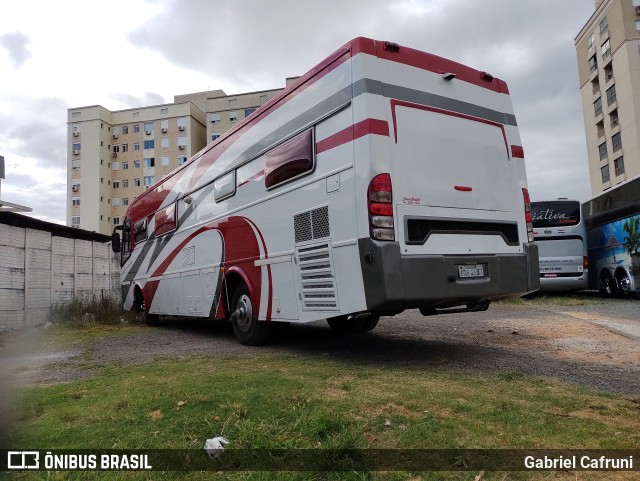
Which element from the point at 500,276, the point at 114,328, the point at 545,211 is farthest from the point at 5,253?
the point at 545,211

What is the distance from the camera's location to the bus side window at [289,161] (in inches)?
224

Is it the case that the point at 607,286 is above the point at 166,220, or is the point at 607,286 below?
below

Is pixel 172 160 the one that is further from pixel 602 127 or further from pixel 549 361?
pixel 549 361

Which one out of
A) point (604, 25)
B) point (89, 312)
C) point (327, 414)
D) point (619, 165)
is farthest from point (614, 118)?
point (327, 414)

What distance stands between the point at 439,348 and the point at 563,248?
11.4 m

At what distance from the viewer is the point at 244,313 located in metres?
7.23

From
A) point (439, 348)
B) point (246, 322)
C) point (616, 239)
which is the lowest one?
point (439, 348)

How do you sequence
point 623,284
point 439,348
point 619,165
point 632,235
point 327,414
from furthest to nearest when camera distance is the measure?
1. point 619,165
2. point 623,284
3. point 632,235
4. point 439,348
5. point 327,414

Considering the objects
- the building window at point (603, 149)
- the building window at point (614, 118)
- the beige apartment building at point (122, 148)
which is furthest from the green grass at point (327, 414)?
the beige apartment building at point (122, 148)

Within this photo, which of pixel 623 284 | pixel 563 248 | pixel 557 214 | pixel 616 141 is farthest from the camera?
pixel 616 141

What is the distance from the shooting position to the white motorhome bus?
192 inches

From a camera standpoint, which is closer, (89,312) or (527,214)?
(527,214)

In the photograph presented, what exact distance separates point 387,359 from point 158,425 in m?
3.12

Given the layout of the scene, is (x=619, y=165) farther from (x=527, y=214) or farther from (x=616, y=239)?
(x=527, y=214)
